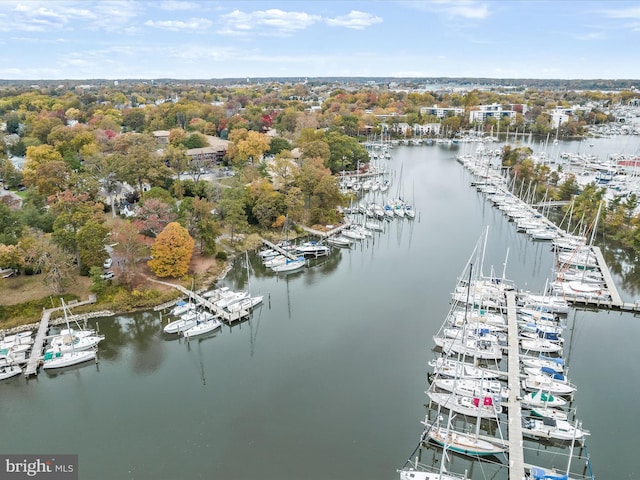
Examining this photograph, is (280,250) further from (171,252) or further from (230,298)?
(171,252)

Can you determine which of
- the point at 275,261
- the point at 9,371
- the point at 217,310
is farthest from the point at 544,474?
the point at 9,371


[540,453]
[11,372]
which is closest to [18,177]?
[11,372]

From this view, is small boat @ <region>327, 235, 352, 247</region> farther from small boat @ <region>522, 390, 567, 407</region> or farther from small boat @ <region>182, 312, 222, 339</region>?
small boat @ <region>522, 390, 567, 407</region>

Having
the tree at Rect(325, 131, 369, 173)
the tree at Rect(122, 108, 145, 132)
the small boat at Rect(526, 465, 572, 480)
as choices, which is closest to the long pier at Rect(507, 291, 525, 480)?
the small boat at Rect(526, 465, 572, 480)

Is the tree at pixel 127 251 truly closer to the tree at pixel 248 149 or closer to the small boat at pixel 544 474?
the small boat at pixel 544 474

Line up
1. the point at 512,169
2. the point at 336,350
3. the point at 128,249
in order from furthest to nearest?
1. the point at 512,169
2. the point at 128,249
3. the point at 336,350

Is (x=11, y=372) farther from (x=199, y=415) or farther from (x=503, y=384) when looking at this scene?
(x=503, y=384)

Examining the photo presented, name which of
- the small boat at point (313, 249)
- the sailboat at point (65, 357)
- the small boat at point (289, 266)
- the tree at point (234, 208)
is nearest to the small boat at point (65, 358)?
the sailboat at point (65, 357)
